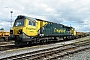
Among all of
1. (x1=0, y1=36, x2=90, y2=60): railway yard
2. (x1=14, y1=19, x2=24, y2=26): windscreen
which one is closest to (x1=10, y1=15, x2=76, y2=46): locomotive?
(x1=14, y1=19, x2=24, y2=26): windscreen

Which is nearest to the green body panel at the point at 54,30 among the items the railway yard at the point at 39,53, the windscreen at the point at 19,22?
the windscreen at the point at 19,22

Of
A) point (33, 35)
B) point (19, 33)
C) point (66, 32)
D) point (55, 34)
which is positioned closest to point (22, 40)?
point (19, 33)

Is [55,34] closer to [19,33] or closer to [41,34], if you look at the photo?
[41,34]

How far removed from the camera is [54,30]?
22.2m

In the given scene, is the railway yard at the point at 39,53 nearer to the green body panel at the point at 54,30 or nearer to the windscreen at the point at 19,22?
the windscreen at the point at 19,22

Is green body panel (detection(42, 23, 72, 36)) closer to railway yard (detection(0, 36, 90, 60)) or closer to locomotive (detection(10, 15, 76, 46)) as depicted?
locomotive (detection(10, 15, 76, 46))

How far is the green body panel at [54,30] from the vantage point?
19708 mm

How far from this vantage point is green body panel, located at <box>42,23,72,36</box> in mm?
19708

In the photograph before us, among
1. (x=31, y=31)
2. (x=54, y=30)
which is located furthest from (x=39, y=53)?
(x=54, y=30)

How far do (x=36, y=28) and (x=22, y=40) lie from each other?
2890 mm

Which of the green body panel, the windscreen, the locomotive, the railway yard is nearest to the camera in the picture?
the railway yard

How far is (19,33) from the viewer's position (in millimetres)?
15195

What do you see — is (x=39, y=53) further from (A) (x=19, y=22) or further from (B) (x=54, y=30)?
(B) (x=54, y=30)

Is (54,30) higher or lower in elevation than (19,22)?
lower
